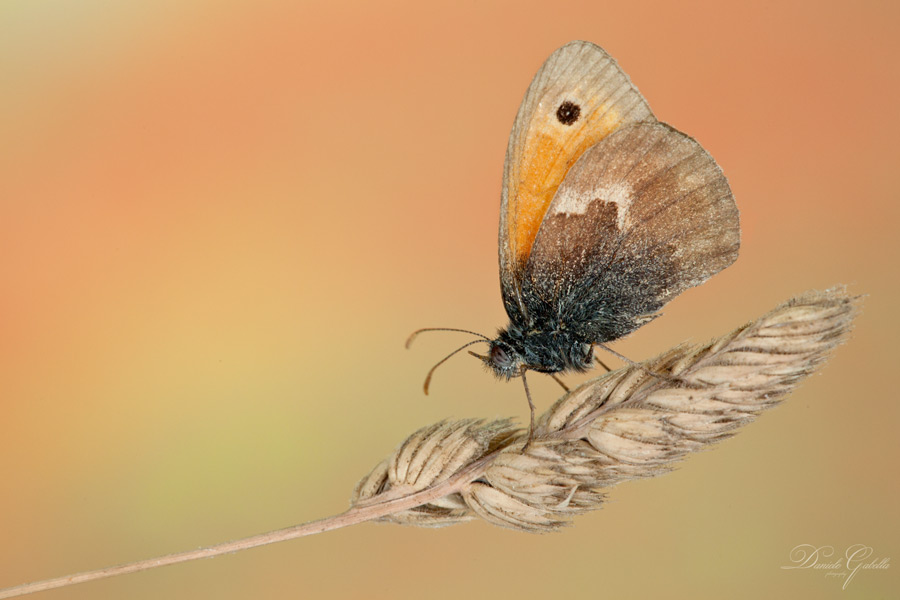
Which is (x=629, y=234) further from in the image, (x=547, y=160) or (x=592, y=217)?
(x=547, y=160)

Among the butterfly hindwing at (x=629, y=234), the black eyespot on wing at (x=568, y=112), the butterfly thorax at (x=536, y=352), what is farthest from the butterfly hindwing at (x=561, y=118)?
the butterfly thorax at (x=536, y=352)

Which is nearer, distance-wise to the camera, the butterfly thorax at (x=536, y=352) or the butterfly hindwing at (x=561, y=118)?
the butterfly thorax at (x=536, y=352)

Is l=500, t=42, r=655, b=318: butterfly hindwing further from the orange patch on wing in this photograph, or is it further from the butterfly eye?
the butterfly eye

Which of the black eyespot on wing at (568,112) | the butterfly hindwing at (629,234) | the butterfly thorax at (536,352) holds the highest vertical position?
the black eyespot on wing at (568,112)

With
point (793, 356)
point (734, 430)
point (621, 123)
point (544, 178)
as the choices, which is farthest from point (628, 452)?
point (621, 123)

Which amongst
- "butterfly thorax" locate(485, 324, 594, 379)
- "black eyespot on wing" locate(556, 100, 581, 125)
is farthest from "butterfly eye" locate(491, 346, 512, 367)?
"black eyespot on wing" locate(556, 100, 581, 125)

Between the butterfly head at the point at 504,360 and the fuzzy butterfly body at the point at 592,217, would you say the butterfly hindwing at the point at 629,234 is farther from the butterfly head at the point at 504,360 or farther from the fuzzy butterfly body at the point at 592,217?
the butterfly head at the point at 504,360
